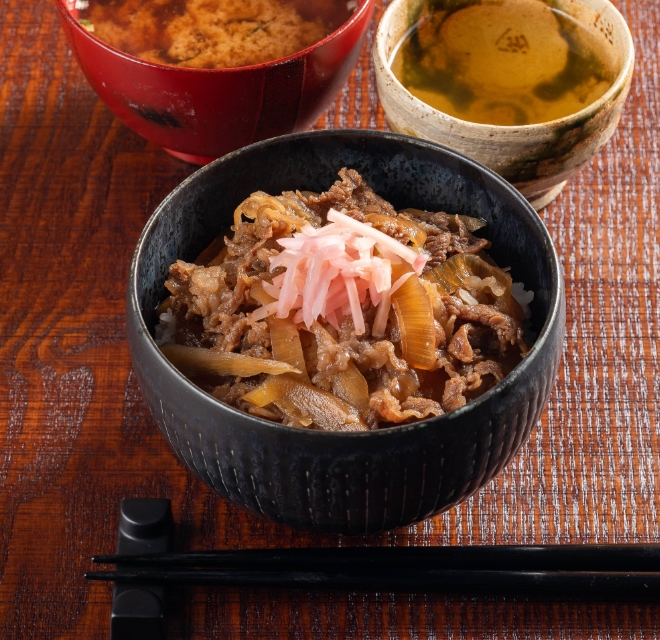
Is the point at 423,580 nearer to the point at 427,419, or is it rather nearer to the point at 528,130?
the point at 427,419

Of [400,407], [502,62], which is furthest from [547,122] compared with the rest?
[400,407]

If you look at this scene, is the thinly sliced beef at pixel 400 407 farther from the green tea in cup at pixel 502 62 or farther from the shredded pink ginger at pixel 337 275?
the green tea in cup at pixel 502 62

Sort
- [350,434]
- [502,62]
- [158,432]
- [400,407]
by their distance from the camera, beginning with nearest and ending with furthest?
[350,434]
[400,407]
[158,432]
[502,62]

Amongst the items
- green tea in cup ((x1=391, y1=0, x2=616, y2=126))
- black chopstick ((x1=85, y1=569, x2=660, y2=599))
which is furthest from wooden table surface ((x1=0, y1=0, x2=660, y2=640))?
green tea in cup ((x1=391, y1=0, x2=616, y2=126))

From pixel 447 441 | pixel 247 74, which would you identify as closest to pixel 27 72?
pixel 247 74

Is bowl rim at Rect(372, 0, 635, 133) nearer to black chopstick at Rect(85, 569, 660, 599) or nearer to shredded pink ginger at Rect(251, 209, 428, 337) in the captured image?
shredded pink ginger at Rect(251, 209, 428, 337)

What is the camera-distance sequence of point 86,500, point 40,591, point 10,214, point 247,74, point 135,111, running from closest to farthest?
point 40,591 → point 86,500 → point 247,74 → point 135,111 → point 10,214

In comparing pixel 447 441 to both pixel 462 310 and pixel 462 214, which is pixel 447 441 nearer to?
pixel 462 310
